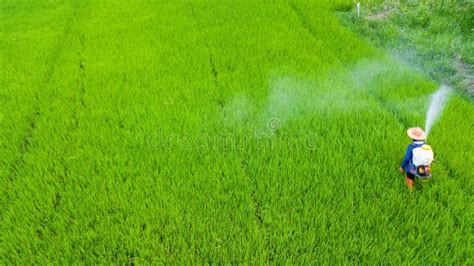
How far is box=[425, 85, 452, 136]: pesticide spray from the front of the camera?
8.07 feet

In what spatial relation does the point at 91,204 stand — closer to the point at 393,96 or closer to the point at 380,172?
the point at 380,172

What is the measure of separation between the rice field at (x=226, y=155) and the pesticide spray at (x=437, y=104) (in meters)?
0.05

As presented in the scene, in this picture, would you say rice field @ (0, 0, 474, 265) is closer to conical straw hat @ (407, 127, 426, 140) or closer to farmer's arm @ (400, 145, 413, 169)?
farmer's arm @ (400, 145, 413, 169)

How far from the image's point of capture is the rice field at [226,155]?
1.73 metres

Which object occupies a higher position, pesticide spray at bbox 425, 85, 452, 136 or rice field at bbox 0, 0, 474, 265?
rice field at bbox 0, 0, 474, 265

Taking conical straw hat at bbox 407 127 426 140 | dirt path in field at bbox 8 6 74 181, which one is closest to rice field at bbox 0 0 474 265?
dirt path in field at bbox 8 6 74 181

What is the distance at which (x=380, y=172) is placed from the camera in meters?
2.08

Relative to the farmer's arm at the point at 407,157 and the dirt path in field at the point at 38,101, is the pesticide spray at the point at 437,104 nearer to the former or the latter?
the farmer's arm at the point at 407,157

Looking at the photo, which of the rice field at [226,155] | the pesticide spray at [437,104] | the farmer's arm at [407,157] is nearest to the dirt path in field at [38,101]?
the rice field at [226,155]

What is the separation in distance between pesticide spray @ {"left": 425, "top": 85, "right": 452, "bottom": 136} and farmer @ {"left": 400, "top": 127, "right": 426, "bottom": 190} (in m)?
0.52

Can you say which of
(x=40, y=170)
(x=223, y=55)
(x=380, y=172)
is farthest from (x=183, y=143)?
(x=223, y=55)

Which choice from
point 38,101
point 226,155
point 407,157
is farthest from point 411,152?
point 38,101

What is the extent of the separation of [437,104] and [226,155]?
170 cm

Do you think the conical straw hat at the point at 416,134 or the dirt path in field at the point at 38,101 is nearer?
the conical straw hat at the point at 416,134
